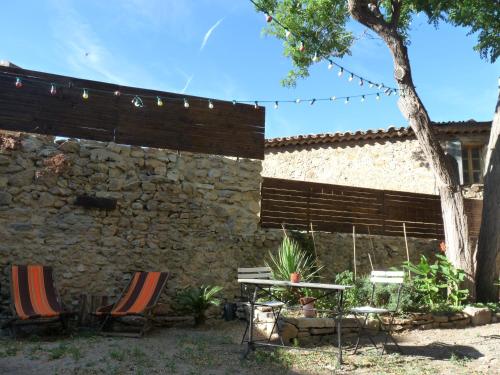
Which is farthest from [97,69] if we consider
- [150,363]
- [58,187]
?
[150,363]

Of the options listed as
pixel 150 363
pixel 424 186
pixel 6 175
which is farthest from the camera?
pixel 424 186

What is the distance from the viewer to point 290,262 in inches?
273

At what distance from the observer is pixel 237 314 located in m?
6.89

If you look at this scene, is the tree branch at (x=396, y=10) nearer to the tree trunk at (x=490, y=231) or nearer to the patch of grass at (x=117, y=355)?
the tree trunk at (x=490, y=231)

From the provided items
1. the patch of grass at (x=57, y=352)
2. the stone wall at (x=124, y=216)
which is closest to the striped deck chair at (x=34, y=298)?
the stone wall at (x=124, y=216)

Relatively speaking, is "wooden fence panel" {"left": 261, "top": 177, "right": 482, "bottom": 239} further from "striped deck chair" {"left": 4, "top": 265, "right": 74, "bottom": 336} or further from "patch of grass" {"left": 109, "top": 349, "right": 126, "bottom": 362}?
"patch of grass" {"left": 109, "top": 349, "right": 126, "bottom": 362}

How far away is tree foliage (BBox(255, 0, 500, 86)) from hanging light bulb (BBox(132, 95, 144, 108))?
3193mm

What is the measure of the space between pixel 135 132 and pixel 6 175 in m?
1.85

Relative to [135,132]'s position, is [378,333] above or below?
below

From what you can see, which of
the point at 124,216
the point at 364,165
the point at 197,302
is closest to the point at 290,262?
the point at 197,302

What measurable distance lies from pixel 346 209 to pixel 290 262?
2.13 meters

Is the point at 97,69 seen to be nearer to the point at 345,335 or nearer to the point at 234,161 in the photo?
the point at 234,161

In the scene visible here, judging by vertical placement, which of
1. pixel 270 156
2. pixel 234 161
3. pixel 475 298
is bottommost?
pixel 475 298

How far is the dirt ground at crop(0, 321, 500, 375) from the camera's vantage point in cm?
423
